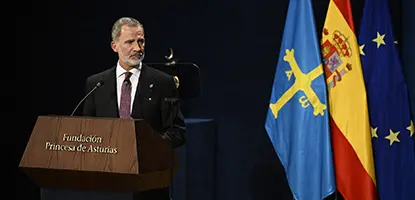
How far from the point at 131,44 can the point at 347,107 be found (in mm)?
1578

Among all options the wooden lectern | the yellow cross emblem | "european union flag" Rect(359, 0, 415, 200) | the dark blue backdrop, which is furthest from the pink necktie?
the dark blue backdrop

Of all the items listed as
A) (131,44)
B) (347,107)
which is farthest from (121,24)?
(347,107)

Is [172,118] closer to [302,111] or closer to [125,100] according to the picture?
[125,100]

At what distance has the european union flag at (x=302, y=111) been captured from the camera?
Answer: 3.84m

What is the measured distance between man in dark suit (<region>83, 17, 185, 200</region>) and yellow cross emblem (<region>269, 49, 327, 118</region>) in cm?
127

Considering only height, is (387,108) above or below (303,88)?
below

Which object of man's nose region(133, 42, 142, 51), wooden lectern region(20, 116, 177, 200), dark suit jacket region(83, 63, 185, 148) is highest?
man's nose region(133, 42, 142, 51)

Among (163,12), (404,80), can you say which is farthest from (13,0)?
(404,80)

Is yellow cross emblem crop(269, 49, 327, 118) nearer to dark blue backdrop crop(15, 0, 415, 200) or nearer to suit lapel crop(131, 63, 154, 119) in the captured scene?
dark blue backdrop crop(15, 0, 415, 200)

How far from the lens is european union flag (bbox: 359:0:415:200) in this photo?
378 centimetres

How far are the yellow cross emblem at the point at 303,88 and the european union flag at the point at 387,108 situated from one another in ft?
0.92

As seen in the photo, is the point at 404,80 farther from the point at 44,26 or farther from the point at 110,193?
the point at 44,26

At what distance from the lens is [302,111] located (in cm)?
388

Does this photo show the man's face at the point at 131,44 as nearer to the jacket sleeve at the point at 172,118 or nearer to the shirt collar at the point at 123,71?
the shirt collar at the point at 123,71
